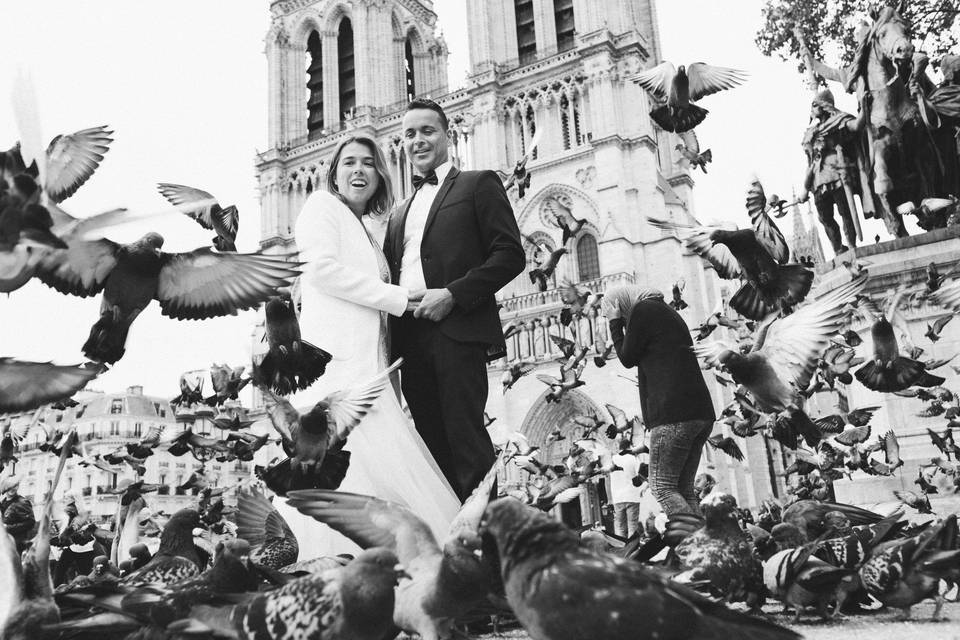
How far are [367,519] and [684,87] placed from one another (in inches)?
247

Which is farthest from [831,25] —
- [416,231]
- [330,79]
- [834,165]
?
[330,79]

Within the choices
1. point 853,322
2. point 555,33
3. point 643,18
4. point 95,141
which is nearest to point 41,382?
point 95,141

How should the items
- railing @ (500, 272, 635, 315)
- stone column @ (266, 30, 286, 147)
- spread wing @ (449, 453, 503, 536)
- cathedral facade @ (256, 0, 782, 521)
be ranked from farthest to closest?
stone column @ (266, 30, 286, 147) → railing @ (500, 272, 635, 315) → cathedral facade @ (256, 0, 782, 521) → spread wing @ (449, 453, 503, 536)

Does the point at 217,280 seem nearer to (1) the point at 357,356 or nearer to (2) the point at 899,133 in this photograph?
(1) the point at 357,356

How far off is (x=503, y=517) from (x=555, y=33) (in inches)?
1260

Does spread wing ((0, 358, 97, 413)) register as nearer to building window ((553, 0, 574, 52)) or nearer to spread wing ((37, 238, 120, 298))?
spread wing ((37, 238, 120, 298))

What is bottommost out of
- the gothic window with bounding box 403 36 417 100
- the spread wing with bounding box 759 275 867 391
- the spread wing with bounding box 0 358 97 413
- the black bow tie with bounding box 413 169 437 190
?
the spread wing with bounding box 0 358 97 413

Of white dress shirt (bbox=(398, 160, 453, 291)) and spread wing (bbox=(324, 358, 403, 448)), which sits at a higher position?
white dress shirt (bbox=(398, 160, 453, 291))

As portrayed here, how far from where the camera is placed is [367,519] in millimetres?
2512

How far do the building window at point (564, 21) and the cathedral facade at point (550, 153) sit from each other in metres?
0.05

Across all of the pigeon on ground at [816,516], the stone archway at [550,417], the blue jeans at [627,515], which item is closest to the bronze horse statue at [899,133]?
the blue jeans at [627,515]

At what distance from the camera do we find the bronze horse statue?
8789mm

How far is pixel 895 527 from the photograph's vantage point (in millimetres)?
3383

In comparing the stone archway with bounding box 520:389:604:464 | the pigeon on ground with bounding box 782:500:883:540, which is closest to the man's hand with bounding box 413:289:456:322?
the pigeon on ground with bounding box 782:500:883:540
